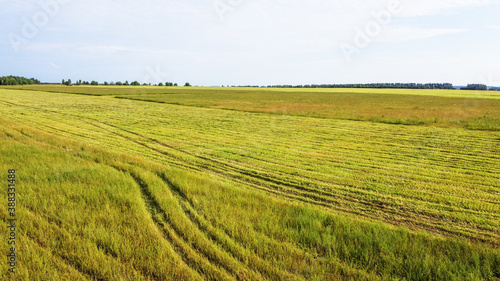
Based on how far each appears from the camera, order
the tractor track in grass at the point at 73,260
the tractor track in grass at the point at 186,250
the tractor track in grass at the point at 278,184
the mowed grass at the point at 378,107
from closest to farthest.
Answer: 1. the tractor track in grass at the point at 73,260
2. the tractor track in grass at the point at 186,250
3. the tractor track in grass at the point at 278,184
4. the mowed grass at the point at 378,107

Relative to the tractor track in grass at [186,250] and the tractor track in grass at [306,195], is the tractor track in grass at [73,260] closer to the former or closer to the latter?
the tractor track in grass at [186,250]

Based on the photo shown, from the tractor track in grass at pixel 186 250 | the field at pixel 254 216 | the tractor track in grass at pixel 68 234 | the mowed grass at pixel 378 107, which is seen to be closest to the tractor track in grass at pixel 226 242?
the field at pixel 254 216

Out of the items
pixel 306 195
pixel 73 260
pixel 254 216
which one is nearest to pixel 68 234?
pixel 73 260

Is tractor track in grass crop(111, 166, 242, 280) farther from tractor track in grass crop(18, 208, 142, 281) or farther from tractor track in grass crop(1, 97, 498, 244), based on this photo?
tractor track in grass crop(1, 97, 498, 244)

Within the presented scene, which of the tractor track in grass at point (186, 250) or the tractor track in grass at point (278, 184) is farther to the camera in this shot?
the tractor track in grass at point (278, 184)

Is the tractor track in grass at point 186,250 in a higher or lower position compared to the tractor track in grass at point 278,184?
higher

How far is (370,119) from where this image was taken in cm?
2577

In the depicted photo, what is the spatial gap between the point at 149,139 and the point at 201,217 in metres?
11.2

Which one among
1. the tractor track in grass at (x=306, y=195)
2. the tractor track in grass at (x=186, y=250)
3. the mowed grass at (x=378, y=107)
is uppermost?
the mowed grass at (x=378, y=107)

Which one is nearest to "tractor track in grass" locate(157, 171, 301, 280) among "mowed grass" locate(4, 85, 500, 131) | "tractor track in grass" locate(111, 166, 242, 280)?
"tractor track in grass" locate(111, 166, 242, 280)

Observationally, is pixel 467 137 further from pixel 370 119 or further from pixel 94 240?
pixel 94 240

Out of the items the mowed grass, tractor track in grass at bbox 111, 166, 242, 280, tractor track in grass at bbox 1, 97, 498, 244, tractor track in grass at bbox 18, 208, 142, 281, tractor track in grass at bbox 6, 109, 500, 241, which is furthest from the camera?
the mowed grass

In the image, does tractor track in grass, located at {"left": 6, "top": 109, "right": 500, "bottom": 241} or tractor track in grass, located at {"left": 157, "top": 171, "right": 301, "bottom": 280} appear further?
tractor track in grass, located at {"left": 6, "top": 109, "right": 500, "bottom": 241}

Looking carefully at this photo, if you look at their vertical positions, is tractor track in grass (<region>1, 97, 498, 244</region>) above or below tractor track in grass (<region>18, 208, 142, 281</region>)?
below
